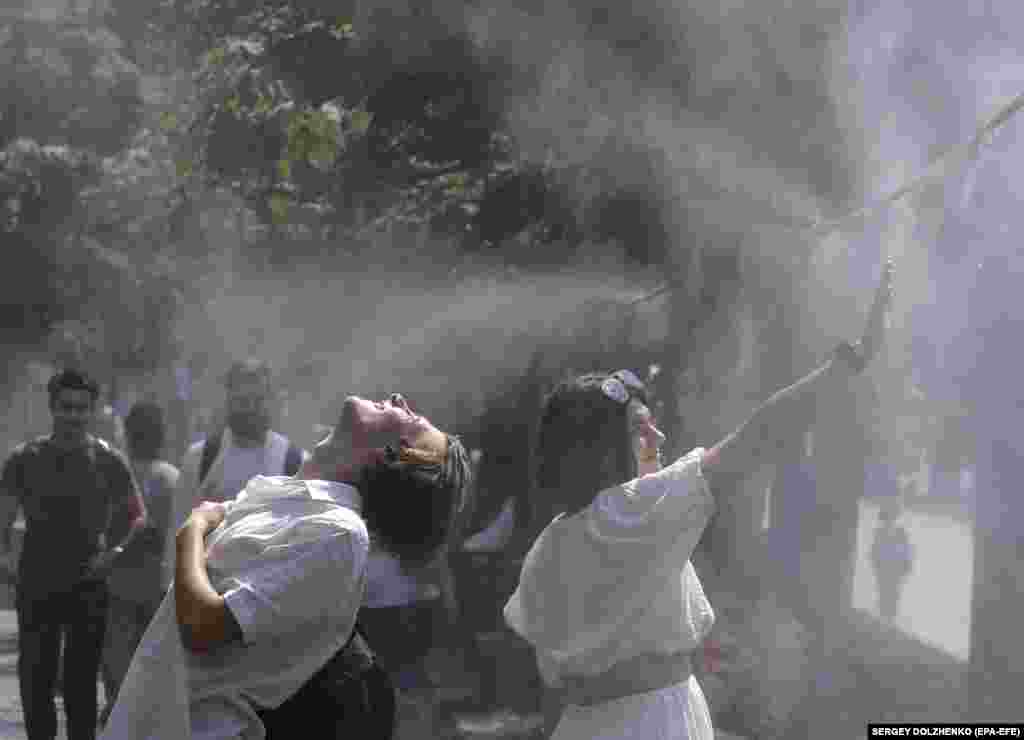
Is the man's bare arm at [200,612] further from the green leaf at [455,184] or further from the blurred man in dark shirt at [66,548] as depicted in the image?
the green leaf at [455,184]

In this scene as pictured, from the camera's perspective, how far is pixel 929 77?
6.50m

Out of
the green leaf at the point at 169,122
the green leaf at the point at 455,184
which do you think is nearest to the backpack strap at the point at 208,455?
the green leaf at the point at 455,184

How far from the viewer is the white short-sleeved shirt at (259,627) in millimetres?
2365

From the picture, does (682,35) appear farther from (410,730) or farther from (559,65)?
(410,730)

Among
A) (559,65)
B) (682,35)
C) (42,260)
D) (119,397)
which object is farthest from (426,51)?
(119,397)

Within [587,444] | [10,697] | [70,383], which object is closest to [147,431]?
[70,383]

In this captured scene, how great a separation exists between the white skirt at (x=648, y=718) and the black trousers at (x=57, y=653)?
10.7 feet

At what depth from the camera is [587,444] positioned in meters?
3.02

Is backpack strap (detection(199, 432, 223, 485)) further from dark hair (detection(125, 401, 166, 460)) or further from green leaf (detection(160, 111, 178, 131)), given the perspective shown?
green leaf (detection(160, 111, 178, 131))

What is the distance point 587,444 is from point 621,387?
126 mm

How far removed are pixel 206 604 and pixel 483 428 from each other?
22.9 feet

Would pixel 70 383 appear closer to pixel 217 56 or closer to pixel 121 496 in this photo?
pixel 121 496

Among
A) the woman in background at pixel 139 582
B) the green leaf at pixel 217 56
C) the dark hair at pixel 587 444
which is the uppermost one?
the green leaf at pixel 217 56

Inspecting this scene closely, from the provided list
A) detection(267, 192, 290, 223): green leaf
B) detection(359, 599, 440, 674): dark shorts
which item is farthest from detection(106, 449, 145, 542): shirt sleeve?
detection(267, 192, 290, 223): green leaf
